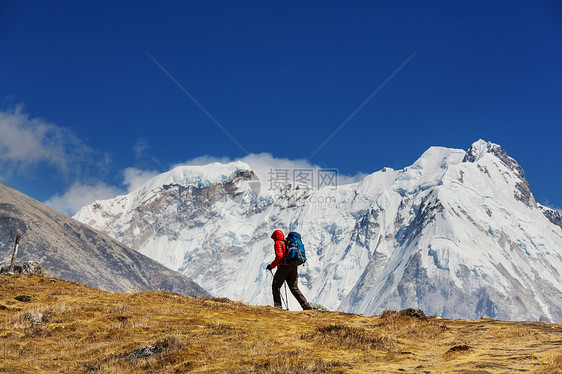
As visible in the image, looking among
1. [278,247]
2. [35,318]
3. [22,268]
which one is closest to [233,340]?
[35,318]

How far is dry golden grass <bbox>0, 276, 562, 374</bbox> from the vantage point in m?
10.5

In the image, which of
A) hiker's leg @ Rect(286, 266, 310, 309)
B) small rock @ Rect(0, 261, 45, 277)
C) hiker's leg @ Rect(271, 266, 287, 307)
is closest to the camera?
hiker's leg @ Rect(271, 266, 287, 307)

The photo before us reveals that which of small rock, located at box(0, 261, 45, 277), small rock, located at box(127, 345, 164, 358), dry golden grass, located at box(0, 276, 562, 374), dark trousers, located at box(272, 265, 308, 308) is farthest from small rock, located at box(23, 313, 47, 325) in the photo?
small rock, located at box(0, 261, 45, 277)


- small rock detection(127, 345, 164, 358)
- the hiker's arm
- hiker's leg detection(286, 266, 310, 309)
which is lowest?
small rock detection(127, 345, 164, 358)

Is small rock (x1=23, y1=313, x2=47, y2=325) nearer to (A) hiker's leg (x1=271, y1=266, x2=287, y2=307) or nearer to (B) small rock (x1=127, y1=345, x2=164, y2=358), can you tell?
(B) small rock (x1=127, y1=345, x2=164, y2=358)

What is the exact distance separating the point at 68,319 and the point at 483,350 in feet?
37.1

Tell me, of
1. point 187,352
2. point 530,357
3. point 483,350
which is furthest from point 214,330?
point 530,357

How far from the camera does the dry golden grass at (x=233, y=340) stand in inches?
415

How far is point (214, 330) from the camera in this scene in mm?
14188

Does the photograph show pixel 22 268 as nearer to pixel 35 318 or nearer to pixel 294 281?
pixel 35 318

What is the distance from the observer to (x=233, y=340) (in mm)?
13039

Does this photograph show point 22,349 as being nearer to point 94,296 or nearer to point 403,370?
point 94,296

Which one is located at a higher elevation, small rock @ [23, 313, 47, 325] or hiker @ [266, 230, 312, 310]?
hiker @ [266, 230, 312, 310]

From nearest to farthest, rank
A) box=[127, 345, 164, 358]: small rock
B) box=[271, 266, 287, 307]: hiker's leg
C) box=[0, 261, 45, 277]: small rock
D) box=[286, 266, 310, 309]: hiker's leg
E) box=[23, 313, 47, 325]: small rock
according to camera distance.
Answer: box=[127, 345, 164, 358]: small rock
box=[23, 313, 47, 325]: small rock
box=[271, 266, 287, 307]: hiker's leg
box=[286, 266, 310, 309]: hiker's leg
box=[0, 261, 45, 277]: small rock
